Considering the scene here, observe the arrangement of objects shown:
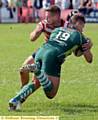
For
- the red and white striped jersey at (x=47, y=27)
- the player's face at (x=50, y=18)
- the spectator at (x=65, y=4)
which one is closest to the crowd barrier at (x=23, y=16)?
the spectator at (x=65, y=4)

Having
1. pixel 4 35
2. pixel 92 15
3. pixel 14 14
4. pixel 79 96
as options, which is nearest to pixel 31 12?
pixel 14 14

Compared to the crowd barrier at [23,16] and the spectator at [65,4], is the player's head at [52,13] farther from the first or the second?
the spectator at [65,4]

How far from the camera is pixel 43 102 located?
33.9ft

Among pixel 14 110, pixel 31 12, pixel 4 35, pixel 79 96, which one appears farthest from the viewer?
pixel 31 12

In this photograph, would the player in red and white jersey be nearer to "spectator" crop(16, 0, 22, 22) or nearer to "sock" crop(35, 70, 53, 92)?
"sock" crop(35, 70, 53, 92)

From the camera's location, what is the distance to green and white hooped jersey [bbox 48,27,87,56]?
363 inches

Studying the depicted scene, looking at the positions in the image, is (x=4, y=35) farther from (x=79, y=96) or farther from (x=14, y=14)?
(x=79, y=96)

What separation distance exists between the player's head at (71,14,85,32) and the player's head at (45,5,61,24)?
1.08 ft

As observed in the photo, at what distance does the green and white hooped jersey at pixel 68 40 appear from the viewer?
9227mm

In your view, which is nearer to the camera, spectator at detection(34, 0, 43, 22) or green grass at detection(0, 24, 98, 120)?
green grass at detection(0, 24, 98, 120)

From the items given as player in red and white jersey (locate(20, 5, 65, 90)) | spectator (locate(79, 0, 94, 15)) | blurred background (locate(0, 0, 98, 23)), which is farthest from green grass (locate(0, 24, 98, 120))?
blurred background (locate(0, 0, 98, 23))

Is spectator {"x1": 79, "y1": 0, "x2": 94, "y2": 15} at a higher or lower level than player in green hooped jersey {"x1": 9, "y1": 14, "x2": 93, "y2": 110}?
lower

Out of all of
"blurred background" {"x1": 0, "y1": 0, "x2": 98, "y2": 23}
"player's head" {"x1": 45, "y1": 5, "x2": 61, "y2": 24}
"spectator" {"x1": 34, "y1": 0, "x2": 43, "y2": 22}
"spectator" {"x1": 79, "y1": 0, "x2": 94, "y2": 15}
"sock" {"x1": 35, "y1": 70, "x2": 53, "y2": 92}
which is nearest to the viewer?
"sock" {"x1": 35, "y1": 70, "x2": 53, "y2": 92}

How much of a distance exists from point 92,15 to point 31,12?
12.6ft
